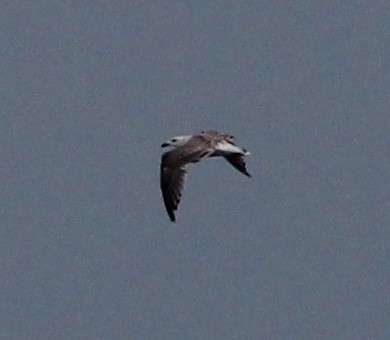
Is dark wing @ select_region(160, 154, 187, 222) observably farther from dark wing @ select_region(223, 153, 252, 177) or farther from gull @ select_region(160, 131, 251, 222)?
dark wing @ select_region(223, 153, 252, 177)

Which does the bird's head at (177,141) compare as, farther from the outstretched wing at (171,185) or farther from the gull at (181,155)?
the outstretched wing at (171,185)

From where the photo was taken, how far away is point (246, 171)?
6683 inches

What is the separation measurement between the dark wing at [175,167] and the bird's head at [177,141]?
174 mm

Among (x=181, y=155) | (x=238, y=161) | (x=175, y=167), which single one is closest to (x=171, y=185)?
(x=175, y=167)

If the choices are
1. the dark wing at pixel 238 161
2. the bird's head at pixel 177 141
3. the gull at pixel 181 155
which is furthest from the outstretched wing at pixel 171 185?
the dark wing at pixel 238 161

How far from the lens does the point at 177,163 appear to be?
168 metres

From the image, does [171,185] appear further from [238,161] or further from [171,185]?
[238,161]

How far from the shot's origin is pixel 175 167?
552 ft

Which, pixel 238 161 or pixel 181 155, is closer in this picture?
pixel 181 155

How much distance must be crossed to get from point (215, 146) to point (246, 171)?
166 cm

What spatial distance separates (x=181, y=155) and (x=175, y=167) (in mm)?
345

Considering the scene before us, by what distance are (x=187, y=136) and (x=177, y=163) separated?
2.65 ft

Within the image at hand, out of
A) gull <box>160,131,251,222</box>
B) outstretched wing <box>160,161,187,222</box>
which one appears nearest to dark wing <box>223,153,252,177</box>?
gull <box>160,131,251,222</box>

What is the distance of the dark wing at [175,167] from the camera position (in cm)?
16800
